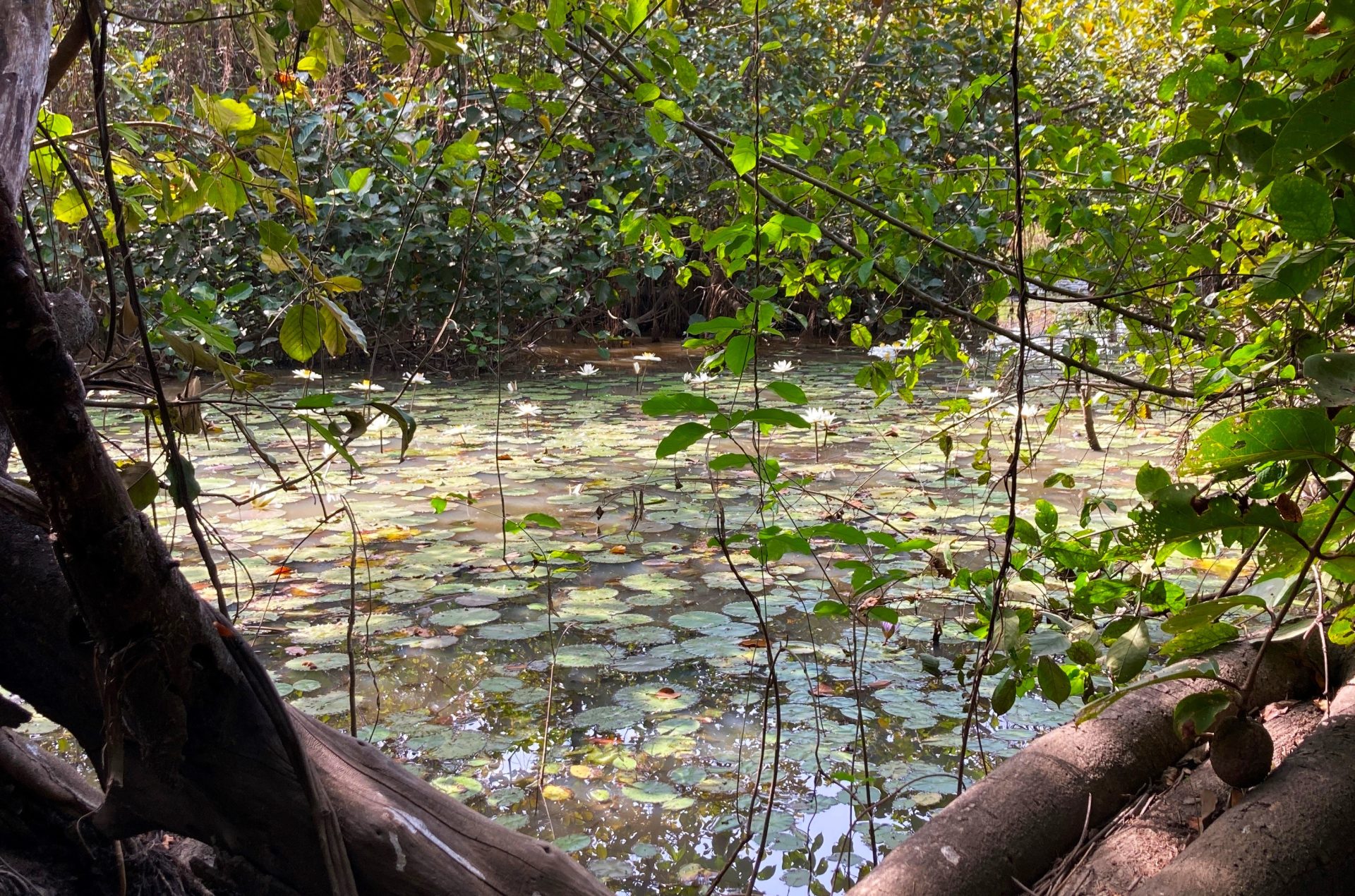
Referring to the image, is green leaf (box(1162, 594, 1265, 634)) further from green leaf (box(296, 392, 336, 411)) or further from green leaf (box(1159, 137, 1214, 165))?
green leaf (box(296, 392, 336, 411))

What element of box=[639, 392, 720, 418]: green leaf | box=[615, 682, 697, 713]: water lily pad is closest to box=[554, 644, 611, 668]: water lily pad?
box=[615, 682, 697, 713]: water lily pad

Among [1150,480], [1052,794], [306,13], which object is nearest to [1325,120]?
[1150,480]

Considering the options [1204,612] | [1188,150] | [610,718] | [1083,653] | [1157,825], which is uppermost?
[1188,150]

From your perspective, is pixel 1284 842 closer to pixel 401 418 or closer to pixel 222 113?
pixel 401 418

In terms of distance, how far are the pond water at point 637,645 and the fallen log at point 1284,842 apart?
57cm

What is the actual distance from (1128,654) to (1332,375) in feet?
1.52

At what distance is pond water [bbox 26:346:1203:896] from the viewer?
1920 mm

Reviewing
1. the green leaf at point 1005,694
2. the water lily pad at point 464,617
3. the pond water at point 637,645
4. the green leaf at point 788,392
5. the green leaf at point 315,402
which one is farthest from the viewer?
the water lily pad at point 464,617

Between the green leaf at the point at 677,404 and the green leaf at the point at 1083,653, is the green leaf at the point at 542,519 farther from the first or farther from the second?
the green leaf at the point at 1083,653

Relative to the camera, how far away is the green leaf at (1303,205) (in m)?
0.88

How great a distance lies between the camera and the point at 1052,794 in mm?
1281

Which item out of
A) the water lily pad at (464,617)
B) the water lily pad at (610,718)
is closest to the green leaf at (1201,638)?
the water lily pad at (610,718)

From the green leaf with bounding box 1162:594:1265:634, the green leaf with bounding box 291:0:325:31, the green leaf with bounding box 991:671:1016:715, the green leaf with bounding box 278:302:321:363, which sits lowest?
the green leaf with bounding box 991:671:1016:715

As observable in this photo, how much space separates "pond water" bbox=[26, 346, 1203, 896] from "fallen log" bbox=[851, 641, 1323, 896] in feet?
1.09
